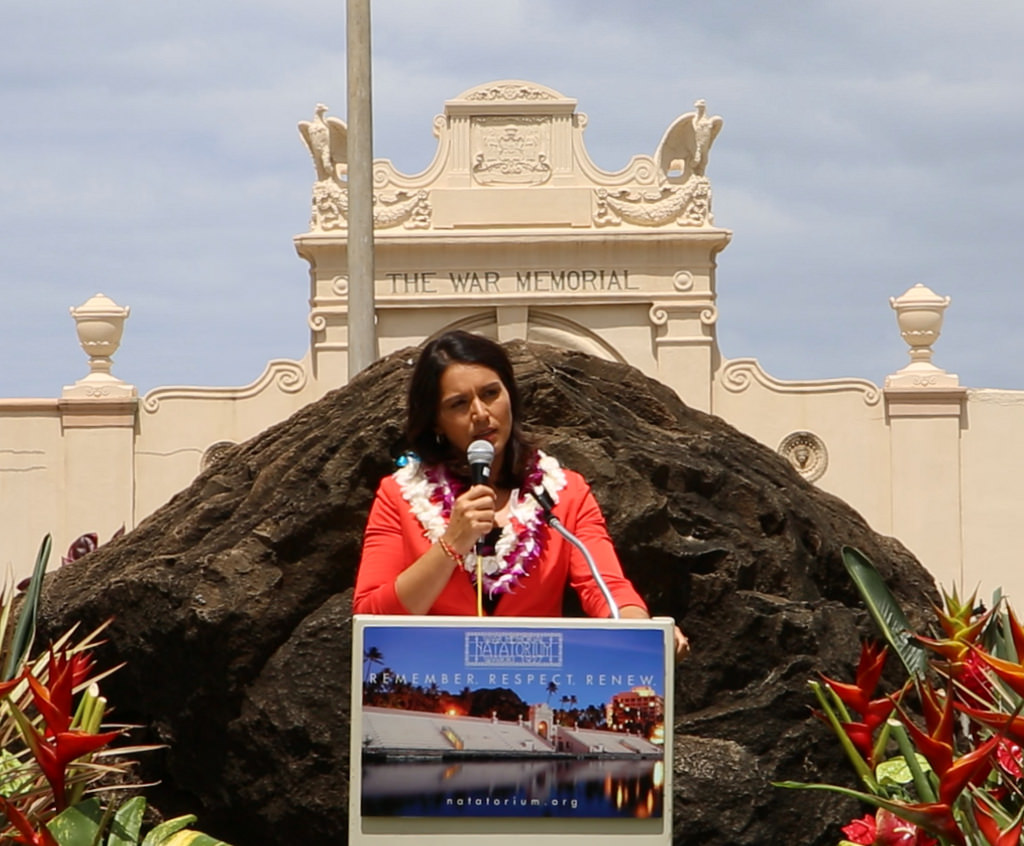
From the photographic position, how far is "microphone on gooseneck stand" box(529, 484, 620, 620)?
349 centimetres

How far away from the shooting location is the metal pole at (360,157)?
11.9 m

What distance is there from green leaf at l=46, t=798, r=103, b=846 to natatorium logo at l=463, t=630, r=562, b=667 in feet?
3.21

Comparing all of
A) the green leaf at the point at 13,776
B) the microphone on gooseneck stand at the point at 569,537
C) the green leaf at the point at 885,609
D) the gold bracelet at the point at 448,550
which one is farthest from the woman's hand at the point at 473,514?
the green leaf at the point at 885,609

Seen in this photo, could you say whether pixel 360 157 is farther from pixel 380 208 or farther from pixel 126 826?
pixel 380 208

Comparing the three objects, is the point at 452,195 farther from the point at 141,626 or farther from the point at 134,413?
the point at 141,626

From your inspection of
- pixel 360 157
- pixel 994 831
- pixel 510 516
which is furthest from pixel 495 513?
pixel 360 157

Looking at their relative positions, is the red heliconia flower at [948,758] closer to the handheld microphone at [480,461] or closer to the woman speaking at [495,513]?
the woman speaking at [495,513]

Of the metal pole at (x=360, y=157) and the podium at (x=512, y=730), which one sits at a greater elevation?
the metal pole at (x=360, y=157)

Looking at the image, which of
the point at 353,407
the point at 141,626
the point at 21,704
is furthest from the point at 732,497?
the point at 21,704

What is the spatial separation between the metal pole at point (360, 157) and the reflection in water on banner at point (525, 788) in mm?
8678

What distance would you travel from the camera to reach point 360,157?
12.0 m

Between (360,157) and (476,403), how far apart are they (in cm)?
839

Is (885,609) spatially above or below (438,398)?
below

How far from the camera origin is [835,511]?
6.16m
